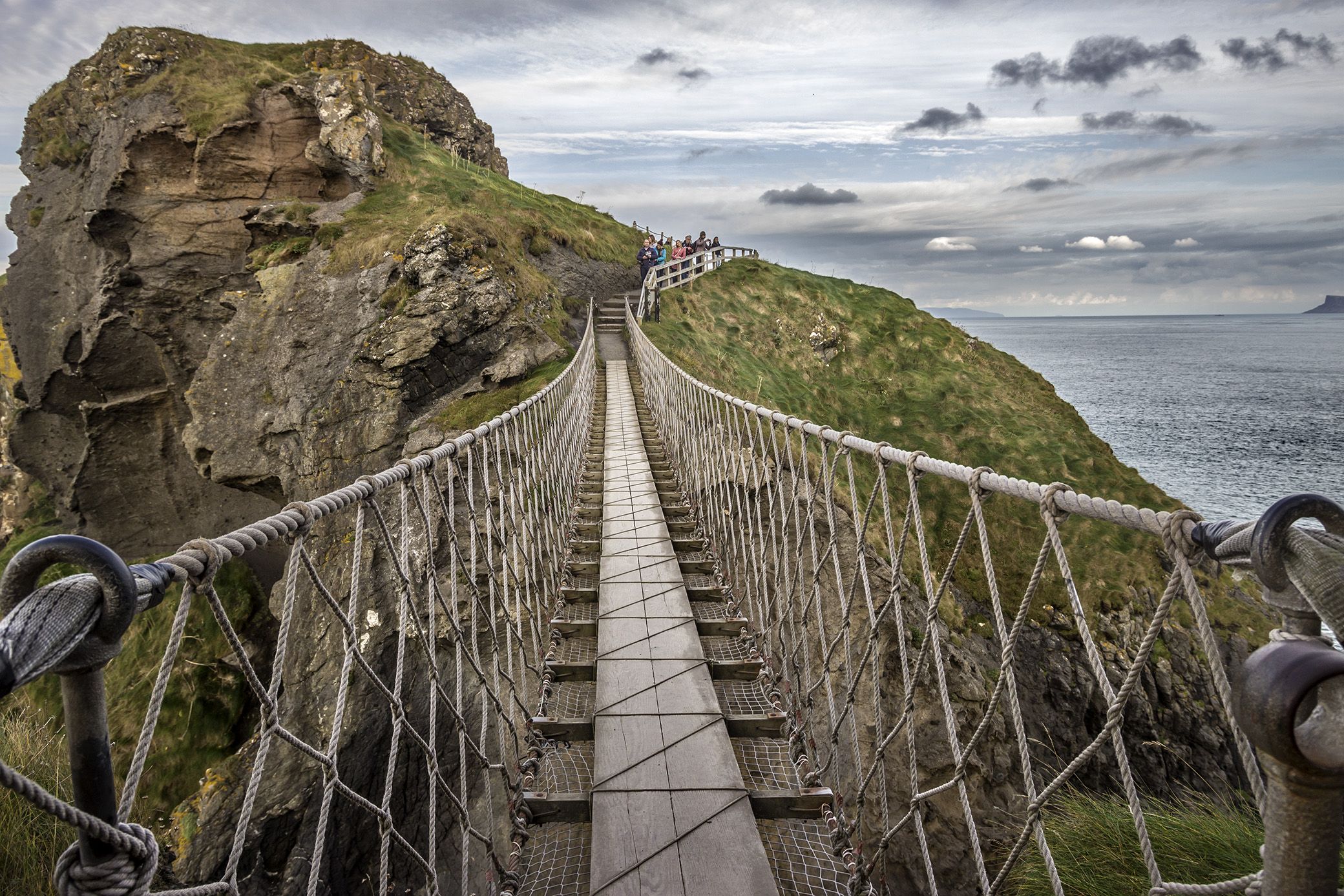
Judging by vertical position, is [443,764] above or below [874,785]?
above

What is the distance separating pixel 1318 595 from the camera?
761mm

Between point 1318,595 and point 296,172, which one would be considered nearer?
point 1318,595

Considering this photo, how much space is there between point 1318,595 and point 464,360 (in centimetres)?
1113

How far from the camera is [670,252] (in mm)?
25328

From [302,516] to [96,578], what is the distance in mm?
773

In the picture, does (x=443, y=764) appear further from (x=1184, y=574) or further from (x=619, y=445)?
(x=1184, y=574)

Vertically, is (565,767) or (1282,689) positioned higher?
(1282,689)

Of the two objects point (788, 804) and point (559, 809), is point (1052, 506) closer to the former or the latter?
point (788, 804)

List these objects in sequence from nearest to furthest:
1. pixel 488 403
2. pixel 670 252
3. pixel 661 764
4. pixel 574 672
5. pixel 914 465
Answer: pixel 914 465 → pixel 661 764 → pixel 574 672 → pixel 488 403 → pixel 670 252

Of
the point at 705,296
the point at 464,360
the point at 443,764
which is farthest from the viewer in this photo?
the point at 705,296

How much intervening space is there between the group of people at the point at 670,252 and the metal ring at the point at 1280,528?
17931mm

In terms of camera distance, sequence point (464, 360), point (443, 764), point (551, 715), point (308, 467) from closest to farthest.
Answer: point (551, 715) < point (443, 764) < point (308, 467) < point (464, 360)

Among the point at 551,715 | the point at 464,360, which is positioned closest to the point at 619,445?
the point at 464,360

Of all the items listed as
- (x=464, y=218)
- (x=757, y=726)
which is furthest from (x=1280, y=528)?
(x=464, y=218)
